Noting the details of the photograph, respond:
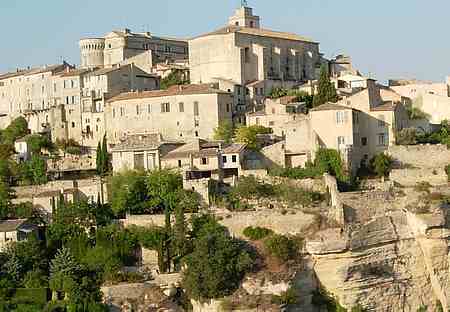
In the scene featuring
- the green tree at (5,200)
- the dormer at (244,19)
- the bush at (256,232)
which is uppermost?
the dormer at (244,19)

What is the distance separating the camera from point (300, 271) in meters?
35.9

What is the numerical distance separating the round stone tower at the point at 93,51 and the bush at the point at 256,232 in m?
24.4

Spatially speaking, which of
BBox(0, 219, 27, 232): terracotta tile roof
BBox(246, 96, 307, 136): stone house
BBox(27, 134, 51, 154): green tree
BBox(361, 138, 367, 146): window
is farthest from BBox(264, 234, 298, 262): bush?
BBox(27, 134, 51, 154): green tree

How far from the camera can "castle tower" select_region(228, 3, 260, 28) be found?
58969mm

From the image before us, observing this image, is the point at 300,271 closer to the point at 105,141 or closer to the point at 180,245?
the point at 180,245

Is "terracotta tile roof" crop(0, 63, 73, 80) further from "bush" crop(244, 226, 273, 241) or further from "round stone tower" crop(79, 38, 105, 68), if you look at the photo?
"bush" crop(244, 226, 273, 241)

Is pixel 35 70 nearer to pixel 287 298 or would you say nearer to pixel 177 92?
pixel 177 92

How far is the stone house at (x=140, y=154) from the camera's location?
42.2 meters

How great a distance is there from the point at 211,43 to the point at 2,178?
44.8 feet

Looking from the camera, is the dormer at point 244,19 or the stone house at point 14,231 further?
the dormer at point 244,19

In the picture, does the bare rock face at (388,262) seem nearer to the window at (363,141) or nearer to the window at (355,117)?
the window at (363,141)

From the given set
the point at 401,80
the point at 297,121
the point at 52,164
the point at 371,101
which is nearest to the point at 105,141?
the point at 52,164

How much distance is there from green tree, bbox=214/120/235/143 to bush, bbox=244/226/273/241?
836 centimetres

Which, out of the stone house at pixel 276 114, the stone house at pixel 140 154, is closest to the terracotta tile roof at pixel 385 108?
the stone house at pixel 276 114
